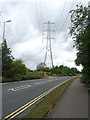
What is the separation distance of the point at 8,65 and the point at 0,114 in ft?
129

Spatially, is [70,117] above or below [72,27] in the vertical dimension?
below

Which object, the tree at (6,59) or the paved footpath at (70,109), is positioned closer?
the paved footpath at (70,109)

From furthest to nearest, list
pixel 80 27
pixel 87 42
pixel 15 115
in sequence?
pixel 80 27
pixel 87 42
pixel 15 115

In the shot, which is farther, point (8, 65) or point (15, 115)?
point (8, 65)

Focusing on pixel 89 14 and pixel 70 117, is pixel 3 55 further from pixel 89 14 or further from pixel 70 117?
pixel 70 117

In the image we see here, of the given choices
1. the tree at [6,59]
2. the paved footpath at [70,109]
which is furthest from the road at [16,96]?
the tree at [6,59]

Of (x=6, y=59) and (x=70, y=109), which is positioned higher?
(x=6, y=59)

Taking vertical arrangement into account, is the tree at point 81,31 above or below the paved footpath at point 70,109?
above

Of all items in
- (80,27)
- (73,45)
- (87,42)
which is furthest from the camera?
(73,45)

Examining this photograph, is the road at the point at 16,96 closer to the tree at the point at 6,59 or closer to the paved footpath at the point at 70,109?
the paved footpath at the point at 70,109

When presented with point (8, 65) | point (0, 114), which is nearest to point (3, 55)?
point (8, 65)

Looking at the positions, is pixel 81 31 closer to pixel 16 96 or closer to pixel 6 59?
pixel 16 96

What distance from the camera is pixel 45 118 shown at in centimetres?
898

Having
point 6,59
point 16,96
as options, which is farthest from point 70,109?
point 6,59
